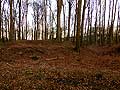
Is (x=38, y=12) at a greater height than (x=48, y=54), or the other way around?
(x=38, y=12)

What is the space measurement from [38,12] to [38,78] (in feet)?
153

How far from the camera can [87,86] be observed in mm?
8961

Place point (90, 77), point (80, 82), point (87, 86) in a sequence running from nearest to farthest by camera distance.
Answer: point (87, 86), point (80, 82), point (90, 77)

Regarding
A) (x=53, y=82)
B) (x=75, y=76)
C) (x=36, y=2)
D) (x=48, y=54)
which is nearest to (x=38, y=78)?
(x=53, y=82)

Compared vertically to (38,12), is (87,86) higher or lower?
lower

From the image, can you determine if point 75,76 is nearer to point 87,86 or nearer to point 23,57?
point 87,86

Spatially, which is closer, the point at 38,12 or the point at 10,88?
the point at 10,88

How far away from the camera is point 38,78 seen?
1012cm

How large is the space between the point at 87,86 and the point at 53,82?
152 centimetres

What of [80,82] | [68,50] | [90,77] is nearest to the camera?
[80,82]

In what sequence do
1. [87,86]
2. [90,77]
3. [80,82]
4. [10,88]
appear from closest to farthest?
[10,88]
[87,86]
[80,82]
[90,77]

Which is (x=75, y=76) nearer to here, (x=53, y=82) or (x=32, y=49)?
(x=53, y=82)

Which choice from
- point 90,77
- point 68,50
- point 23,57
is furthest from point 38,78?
point 68,50

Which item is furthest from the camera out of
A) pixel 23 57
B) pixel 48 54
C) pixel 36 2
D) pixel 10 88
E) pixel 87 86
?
pixel 36 2
